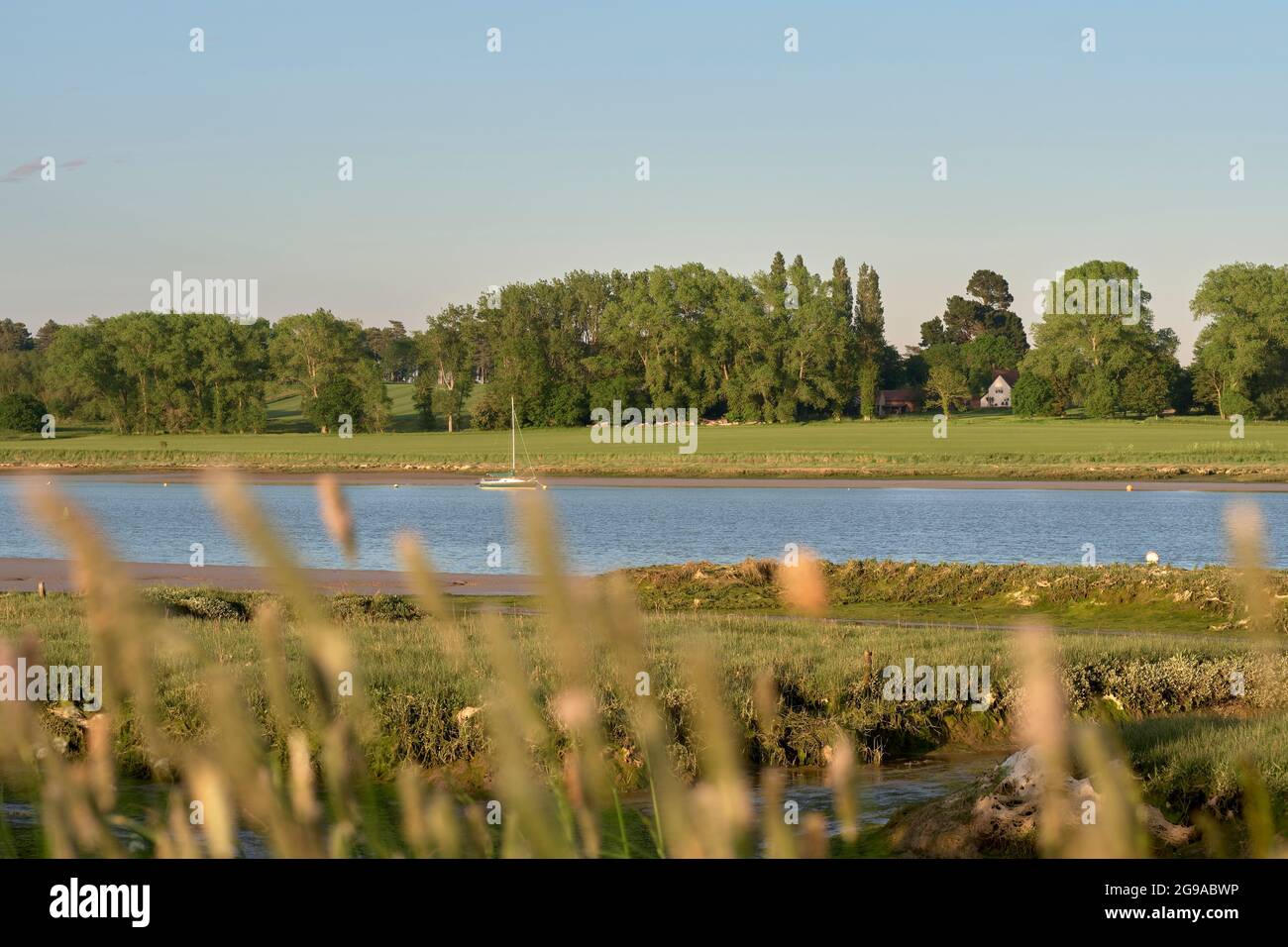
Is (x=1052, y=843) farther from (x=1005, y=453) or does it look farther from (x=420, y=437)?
(x=420, y=437)

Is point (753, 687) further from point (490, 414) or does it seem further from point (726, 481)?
point (490, 414)

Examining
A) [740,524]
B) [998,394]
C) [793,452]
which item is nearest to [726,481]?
[793,452]

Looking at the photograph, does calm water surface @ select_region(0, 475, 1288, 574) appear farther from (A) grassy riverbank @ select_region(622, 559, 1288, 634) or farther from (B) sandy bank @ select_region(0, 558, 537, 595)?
(A) grassy riverbank @ select_region(622, 559, 1288, 634)

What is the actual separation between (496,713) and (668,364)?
5708 inches

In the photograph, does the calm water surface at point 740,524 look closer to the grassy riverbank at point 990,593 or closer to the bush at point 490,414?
the grassy riverbank at point 990,593

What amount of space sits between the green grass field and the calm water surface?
11.4m

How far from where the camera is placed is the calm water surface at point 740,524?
134ft

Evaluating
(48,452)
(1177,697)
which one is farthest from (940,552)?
(48,452)

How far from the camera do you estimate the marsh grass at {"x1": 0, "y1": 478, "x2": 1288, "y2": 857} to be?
156 centimetres

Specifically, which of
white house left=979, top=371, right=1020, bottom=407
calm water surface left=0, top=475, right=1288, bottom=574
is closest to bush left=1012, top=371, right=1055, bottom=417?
white house left=979, top=371, right=1020, bottom=407

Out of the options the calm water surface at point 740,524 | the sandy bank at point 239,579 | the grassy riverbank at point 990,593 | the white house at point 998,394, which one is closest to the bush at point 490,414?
the calm water surface at point 740,524

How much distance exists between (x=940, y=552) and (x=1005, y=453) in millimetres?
51848

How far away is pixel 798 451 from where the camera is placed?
98.8m

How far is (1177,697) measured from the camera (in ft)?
48.0
